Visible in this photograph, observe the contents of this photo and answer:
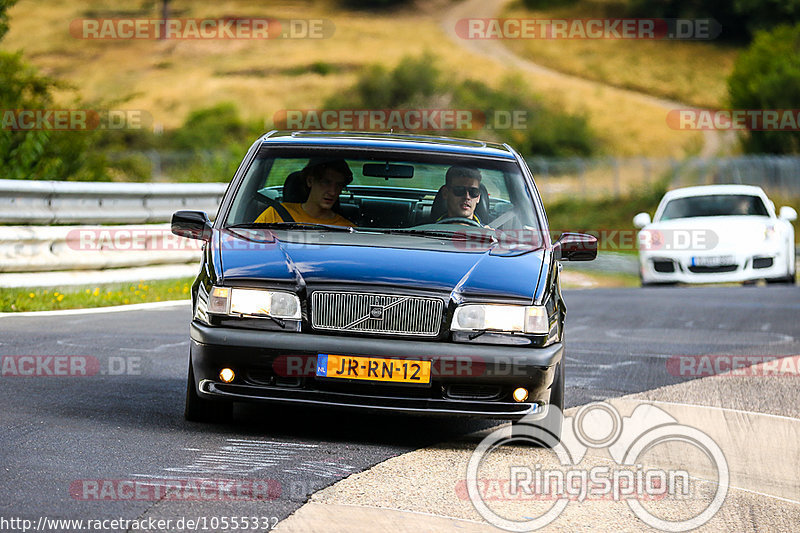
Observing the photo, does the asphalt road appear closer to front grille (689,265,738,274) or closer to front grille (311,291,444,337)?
front grille (311,291,444,337)

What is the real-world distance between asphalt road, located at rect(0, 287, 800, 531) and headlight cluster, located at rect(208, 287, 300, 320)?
63 centimetres

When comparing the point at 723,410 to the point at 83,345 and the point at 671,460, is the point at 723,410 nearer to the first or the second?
the point at 671,460

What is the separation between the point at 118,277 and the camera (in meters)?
14.3

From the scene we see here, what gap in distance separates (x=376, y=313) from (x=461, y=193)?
1466 millimetres

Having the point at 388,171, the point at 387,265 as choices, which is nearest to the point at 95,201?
the point at 388,171

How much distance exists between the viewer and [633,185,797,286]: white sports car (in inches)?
730

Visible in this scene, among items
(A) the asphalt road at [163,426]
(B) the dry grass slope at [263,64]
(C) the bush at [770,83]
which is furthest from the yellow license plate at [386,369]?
(B) the dry grass slope at [263,64]

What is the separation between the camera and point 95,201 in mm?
14641

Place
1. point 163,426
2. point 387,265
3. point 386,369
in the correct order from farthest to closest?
1. point 163,426
2. point 387,265
3. point 386,369

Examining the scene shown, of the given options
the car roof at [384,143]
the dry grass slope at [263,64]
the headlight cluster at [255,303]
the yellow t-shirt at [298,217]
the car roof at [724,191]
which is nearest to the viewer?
the headlight cluster at [255,303]

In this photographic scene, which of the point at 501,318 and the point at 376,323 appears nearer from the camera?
the point at 376,323

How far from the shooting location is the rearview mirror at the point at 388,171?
7.73 meters

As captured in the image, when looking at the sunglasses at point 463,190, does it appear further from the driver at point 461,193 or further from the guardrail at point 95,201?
the guardrail at point 95,201

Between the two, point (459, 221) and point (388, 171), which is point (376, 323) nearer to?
point (459, 221)
